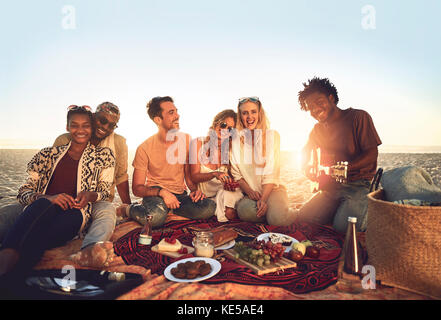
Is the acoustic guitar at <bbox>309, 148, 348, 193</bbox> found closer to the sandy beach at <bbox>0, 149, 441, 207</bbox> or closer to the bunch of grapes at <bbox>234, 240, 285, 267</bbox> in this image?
the sandy beach at <bbox>0, 149, 441, 207</bbox>

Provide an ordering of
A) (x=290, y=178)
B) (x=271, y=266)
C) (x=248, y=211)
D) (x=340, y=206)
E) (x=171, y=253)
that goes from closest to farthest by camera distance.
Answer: (x=271, y=266) → (x=171, y=253) → (x=340, y=206) → (x=248, y=211) → (x=290, y=178)

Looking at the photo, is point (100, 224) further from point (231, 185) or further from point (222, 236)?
point (231, 185)

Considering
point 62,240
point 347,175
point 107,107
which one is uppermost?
point 107,107

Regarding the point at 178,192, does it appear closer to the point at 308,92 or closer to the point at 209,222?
the point at 209,222

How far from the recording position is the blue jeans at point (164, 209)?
4.25m

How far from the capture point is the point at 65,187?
352 cm

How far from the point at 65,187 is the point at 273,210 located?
2.90 m

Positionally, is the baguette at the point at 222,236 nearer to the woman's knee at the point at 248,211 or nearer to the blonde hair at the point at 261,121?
the woman's knee at the point at 248,211

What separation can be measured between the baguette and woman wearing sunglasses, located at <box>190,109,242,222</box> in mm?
1047

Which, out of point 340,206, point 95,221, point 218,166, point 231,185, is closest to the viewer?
point 95,221

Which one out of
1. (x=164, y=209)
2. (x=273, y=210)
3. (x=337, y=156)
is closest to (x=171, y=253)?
(x=164, y=209)
